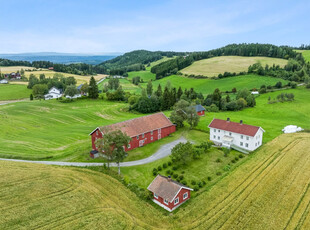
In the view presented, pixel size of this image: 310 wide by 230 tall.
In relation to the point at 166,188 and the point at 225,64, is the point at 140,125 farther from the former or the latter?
the point at 225,64

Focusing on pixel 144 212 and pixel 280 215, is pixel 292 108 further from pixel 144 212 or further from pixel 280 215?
pixel 144 212

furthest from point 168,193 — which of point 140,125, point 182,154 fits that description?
point 140,125

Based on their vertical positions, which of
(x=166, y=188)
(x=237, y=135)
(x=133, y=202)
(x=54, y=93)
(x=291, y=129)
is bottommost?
(x=133, y=202)

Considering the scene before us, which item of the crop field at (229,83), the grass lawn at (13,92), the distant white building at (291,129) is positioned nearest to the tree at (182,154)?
the distant white building at (291,129)

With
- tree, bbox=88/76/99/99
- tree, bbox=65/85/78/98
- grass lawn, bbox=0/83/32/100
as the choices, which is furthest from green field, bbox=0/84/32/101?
tree, bbox=88/76/99/99

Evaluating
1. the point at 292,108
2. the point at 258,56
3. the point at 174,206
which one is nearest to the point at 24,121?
the point at 174,206
